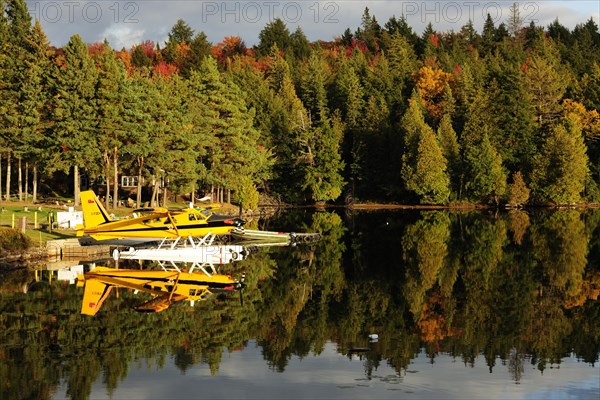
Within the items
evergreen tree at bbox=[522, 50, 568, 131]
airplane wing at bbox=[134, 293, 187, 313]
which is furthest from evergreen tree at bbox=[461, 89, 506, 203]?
airplane wing at bbox=[134, 293, 187, 313]

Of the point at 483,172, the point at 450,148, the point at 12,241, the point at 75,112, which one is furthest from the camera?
the point at 450,148

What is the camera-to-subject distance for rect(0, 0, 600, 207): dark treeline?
72.1 meters

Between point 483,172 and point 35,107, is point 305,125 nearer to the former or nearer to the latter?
point 483,172

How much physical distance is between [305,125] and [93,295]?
79374mm

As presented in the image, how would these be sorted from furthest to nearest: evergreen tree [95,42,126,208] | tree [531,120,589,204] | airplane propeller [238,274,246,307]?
tree [531,120,589,204] < evergreen tree [95,42,126,208] < airplane propeller [238,274,246,307]

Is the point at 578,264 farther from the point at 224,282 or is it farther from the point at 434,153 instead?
the point at 434,153

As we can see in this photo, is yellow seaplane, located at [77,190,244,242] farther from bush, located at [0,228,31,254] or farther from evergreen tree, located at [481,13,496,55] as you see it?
evergreen tree, located at [481,13,496,55]

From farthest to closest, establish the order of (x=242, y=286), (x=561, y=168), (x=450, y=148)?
(x=450, y=148), (x=561, y=168), (x=242, y=286)

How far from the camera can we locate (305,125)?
11081 cm

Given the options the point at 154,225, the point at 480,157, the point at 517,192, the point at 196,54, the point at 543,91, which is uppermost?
the point at 196,54

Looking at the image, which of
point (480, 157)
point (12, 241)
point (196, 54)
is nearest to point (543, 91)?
point (480, 157)

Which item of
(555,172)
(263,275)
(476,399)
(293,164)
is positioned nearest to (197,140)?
(293,164)

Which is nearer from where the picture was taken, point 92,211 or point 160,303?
point 160,303

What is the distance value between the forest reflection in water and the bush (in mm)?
4834
